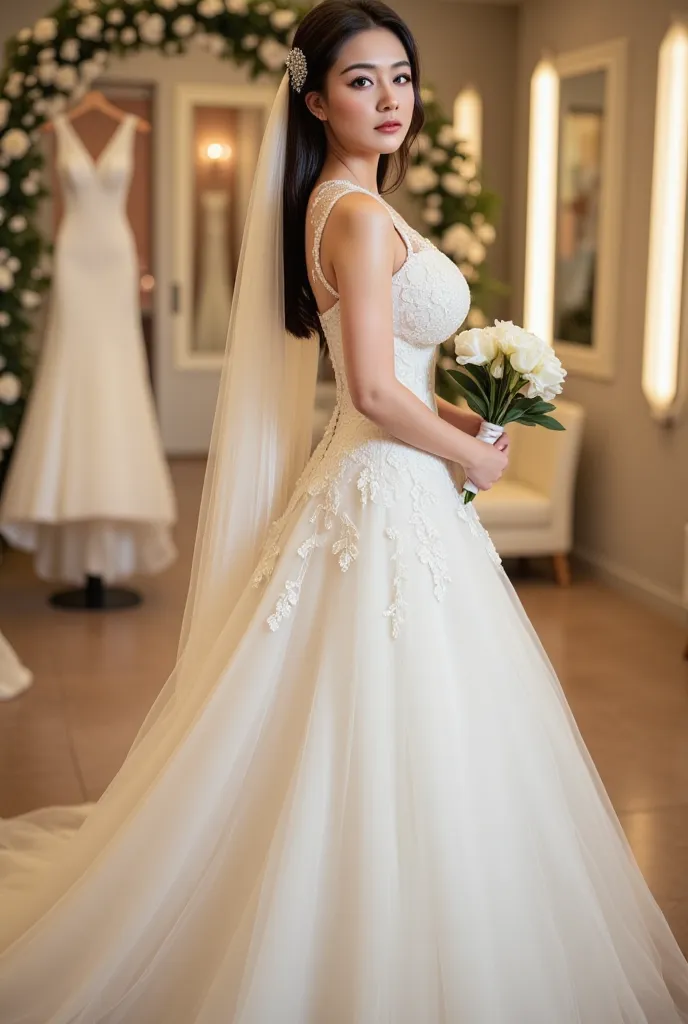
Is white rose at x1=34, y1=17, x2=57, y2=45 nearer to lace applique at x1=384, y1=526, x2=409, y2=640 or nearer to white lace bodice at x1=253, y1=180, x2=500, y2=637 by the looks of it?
white lace bodice at x1=253, y1=180, x2=500, y2=637

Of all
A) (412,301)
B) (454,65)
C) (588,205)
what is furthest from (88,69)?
(412,301)

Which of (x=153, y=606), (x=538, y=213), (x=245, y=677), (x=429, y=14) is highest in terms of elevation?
(x=429, y=14)

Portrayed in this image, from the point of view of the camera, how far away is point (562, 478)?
6.41m

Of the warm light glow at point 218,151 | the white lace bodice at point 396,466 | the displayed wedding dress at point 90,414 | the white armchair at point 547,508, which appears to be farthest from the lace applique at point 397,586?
the warm light glow at point 218,151

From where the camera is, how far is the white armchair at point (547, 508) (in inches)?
250

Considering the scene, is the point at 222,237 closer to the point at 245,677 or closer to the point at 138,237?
the point at 138,237

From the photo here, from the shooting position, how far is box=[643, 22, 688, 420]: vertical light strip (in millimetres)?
5637

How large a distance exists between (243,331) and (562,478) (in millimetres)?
4104

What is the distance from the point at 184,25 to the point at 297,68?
339cm

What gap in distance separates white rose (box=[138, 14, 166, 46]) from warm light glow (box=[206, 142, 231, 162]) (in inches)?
176

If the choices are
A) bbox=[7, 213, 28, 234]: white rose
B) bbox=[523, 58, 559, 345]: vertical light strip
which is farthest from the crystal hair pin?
bbox=[523, 58, 559, 345]: vertical light strip

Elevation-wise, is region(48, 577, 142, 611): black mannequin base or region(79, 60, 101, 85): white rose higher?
region(79, 60, 101, 85): white rose

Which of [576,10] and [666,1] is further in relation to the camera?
[576,10]

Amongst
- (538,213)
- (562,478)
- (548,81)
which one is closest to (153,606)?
(562,478)
